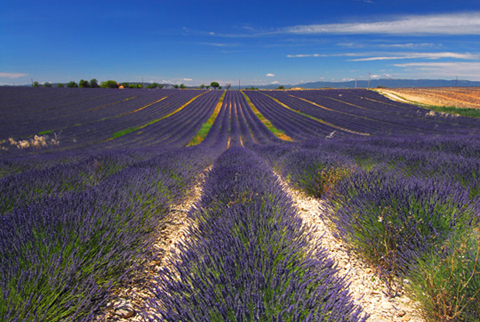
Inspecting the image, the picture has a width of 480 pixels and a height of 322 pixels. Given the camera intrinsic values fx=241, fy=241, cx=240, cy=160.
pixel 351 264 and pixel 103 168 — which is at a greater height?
pixel 103 168

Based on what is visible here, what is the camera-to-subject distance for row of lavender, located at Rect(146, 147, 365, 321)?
4.15 ft

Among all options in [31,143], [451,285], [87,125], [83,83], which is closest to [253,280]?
[451,285]

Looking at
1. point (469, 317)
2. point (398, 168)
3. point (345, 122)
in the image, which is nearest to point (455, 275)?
point (469, 317)

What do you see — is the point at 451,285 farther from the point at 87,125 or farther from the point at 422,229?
the point at 87,125

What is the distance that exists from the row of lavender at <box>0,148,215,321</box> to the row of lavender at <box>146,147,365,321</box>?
51 centimetres

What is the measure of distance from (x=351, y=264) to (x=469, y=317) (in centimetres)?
113

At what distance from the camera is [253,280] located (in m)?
1.46

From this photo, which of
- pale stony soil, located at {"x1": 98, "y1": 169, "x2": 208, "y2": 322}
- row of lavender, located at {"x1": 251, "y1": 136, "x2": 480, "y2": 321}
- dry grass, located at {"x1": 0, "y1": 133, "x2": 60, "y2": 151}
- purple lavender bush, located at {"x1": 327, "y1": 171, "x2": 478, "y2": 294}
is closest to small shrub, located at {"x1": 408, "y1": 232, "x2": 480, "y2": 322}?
row of lavender, located at {"x1": 251, "y1": 136, "x2": 480, "y2": 321}

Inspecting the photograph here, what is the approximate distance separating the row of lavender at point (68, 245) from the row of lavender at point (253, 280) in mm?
511

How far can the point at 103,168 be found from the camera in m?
5.46

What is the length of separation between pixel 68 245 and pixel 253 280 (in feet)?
4.91

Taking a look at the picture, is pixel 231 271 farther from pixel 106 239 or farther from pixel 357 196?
pixel 357 196

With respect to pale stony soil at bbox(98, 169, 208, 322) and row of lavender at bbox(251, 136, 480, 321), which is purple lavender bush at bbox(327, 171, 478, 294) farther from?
pale stony soil at bbox(98, 169, 208, 322)

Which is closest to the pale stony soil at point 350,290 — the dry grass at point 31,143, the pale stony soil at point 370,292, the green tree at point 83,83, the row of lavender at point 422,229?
the pale stony soil at point 370,292
